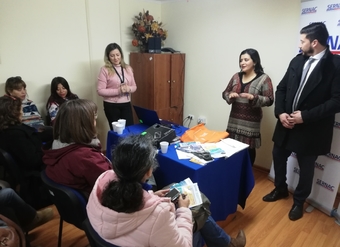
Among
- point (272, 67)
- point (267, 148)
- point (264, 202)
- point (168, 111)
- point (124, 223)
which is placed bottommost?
point (264, 202)

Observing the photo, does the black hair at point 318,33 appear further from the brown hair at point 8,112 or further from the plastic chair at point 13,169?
the plastic chair at point 13,169

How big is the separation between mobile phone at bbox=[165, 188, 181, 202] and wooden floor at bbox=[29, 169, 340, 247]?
0.98 metres

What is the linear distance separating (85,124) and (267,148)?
2.42 meters

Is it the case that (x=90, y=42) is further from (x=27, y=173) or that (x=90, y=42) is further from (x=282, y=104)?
(x=282, y=104)

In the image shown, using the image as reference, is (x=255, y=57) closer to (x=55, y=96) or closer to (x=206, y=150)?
(x=206, y=150)

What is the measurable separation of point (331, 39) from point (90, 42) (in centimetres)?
A: 277

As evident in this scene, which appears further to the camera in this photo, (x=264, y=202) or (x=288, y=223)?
(x=264, y=202)

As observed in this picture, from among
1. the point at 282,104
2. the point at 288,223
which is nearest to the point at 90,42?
the point at 282,104

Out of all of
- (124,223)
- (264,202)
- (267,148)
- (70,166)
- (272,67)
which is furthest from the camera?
(267,148)

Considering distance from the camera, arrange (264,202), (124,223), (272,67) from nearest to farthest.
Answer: (124,223)
(264,202)
(272,67)

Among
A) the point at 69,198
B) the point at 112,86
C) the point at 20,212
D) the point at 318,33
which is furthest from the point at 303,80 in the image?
the point at 20,212

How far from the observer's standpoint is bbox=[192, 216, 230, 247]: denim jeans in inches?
60.0

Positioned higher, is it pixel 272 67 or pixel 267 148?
pixel 272 67

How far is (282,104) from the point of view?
2.24m
